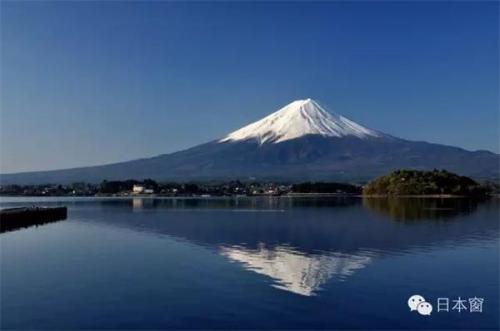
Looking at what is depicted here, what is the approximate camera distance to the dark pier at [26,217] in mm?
41844

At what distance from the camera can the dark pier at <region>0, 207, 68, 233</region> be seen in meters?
41.8

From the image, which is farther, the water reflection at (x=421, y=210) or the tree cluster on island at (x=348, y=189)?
the tree cluster on island at (x=348, y=189)

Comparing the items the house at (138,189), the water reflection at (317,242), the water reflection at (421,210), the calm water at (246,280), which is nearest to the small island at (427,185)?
the water reflection at (421,210)

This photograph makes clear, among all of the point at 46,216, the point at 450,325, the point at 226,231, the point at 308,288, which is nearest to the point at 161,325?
the point at 308,288

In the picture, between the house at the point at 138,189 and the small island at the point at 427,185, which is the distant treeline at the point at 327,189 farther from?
the house at the point at 138,189

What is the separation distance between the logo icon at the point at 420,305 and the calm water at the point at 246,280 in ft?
0.70

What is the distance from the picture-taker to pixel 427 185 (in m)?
117

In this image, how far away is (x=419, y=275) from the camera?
20.1 m

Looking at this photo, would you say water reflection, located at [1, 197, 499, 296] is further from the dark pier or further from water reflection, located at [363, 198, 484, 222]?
the dark pier

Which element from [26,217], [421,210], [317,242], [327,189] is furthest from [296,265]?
[327,189]

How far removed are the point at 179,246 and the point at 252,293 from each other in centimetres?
1294

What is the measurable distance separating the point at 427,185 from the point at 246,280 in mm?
103193

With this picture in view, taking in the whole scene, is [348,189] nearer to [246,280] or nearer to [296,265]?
[296,265]

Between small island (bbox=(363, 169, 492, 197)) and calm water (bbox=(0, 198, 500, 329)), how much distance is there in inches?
3330
